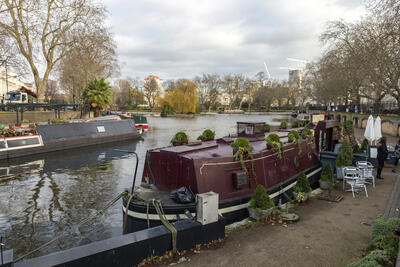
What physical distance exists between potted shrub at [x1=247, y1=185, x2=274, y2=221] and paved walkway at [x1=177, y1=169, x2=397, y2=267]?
0.38m

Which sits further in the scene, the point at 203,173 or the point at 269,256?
the point at 203,173

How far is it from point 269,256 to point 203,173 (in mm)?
2949

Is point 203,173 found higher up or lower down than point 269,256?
higher up

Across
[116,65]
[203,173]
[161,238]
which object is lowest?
[161,238]

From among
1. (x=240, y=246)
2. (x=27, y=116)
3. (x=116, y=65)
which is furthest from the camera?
(x=116, y=65)

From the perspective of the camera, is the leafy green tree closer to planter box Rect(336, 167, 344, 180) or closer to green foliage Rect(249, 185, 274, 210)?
planter box Rect(336, 167, 344, 180)

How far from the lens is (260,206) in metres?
8.14

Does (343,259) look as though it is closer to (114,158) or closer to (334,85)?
(114,158)

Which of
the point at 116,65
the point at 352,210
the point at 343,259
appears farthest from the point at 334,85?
the point at 343,259

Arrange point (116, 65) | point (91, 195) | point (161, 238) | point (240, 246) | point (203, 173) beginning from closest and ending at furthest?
point (161, 238), point (240, 246), point (203, 173), point (91, 195), point (116, 65)

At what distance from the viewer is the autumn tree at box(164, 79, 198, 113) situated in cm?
8881

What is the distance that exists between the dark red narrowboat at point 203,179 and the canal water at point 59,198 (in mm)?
1338

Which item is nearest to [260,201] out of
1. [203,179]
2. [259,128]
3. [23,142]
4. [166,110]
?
[203,179]

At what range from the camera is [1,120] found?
3200 centimetres
